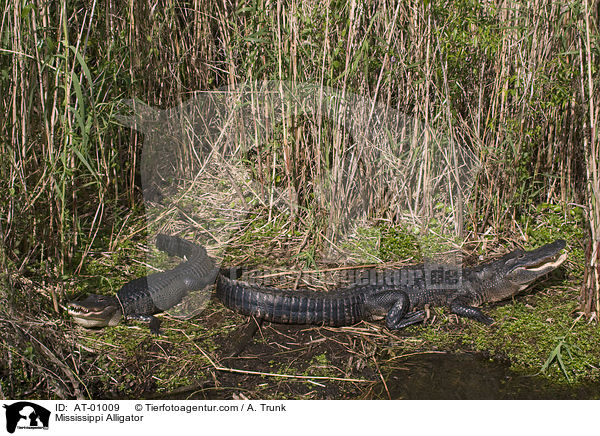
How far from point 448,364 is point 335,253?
1.36 meters

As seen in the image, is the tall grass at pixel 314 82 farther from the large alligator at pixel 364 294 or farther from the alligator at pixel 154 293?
the large alligator at pixel 364 294

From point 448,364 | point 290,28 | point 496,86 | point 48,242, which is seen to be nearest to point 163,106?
point 290,28

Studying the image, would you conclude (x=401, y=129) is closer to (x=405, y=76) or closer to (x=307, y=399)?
(x=405, y=76)

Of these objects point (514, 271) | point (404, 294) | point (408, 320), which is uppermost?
point (514, 271)

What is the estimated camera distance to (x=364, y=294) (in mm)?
4023

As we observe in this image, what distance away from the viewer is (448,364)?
3.43m

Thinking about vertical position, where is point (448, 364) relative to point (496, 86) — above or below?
below

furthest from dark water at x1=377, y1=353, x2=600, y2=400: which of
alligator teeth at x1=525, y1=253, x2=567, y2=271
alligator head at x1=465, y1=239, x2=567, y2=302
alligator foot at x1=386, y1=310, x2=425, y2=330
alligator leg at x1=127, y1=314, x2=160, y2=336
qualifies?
alligator leg at x1=127, y1=314, x2=160, y2=336

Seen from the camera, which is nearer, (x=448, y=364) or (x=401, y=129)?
(x=448, y=364)

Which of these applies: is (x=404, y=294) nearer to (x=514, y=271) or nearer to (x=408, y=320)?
(x=408, y=320)

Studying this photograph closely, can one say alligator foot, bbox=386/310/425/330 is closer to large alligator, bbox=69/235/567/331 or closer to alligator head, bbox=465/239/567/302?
large alligator, bbox=69/235/567/331

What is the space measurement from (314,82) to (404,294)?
1.71 meters
